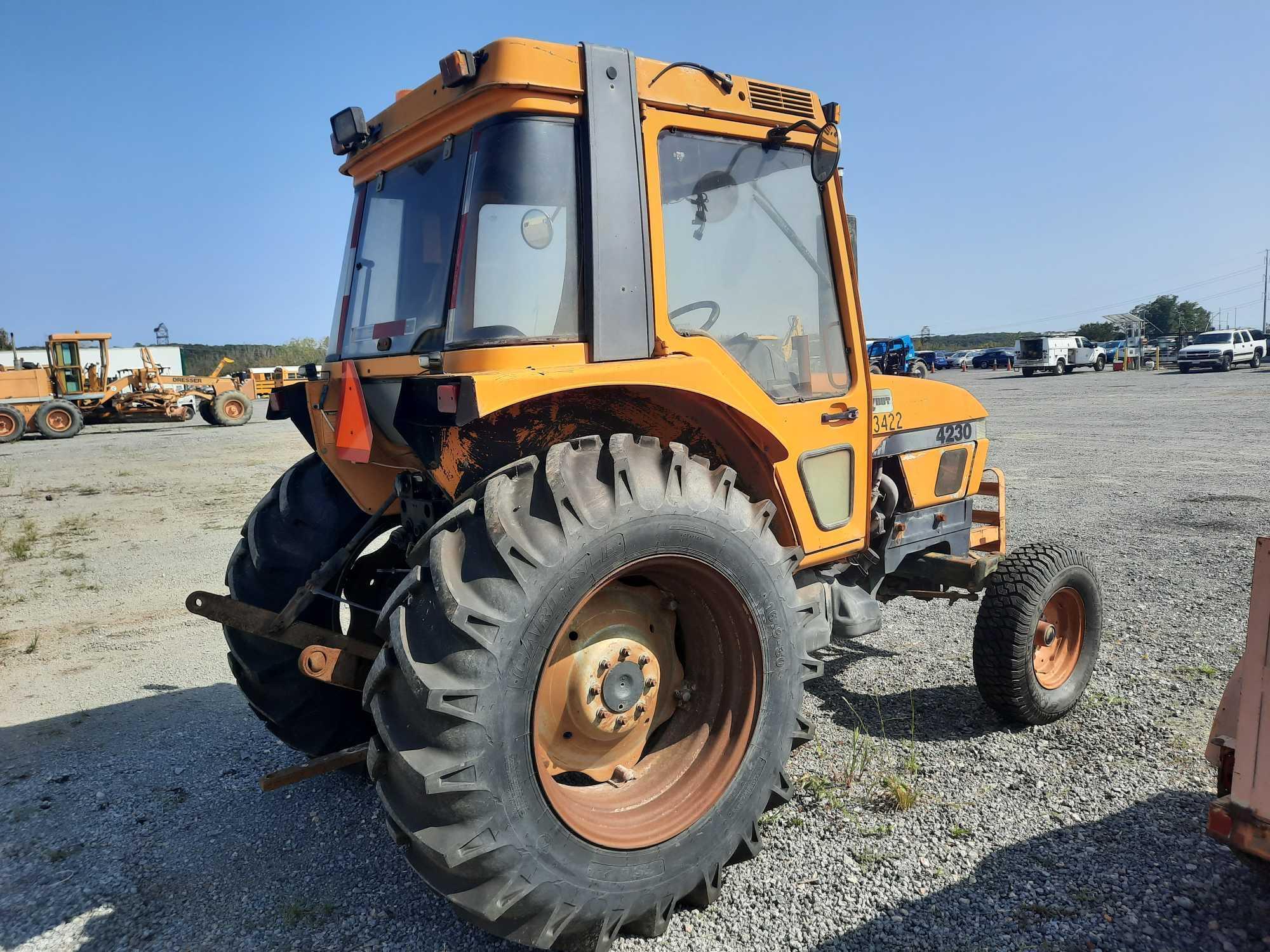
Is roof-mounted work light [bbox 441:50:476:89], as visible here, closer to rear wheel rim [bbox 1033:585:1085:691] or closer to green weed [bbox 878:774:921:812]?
green weed [bbox 878:774:921:812]

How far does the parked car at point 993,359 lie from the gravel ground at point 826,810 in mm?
49538

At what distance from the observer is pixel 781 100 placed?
3166mm

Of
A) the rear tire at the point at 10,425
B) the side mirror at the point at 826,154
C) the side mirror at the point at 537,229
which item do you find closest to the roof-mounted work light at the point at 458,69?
the side mirror at the point at 537,229

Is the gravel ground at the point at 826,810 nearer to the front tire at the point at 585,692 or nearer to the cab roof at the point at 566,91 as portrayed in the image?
the front tire at the point at 585,692

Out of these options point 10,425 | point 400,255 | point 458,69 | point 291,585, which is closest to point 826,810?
point 291,585

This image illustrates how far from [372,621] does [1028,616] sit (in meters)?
2.98

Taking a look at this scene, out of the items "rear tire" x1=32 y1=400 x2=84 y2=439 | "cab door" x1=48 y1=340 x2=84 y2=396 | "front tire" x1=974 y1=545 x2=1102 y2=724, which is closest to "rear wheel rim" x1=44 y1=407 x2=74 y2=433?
"rear tire" x1=32 y1=400 x2=84 y2=439

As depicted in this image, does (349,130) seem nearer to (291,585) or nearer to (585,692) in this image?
(291,585)

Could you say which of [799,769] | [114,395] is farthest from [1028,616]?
[114,395]

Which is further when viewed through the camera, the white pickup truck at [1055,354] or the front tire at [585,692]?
the white pickup truck at [1055,354]

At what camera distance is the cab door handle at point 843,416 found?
3.32 m

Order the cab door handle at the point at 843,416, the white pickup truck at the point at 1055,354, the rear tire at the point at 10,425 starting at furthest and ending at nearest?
the white pickup truck at the point at 1055,354, the rear tire at the point at 10,425, the cab door handle at the point at 843,416

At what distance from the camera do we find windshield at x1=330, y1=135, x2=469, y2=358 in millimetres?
2777

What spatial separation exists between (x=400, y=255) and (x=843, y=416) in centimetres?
187
